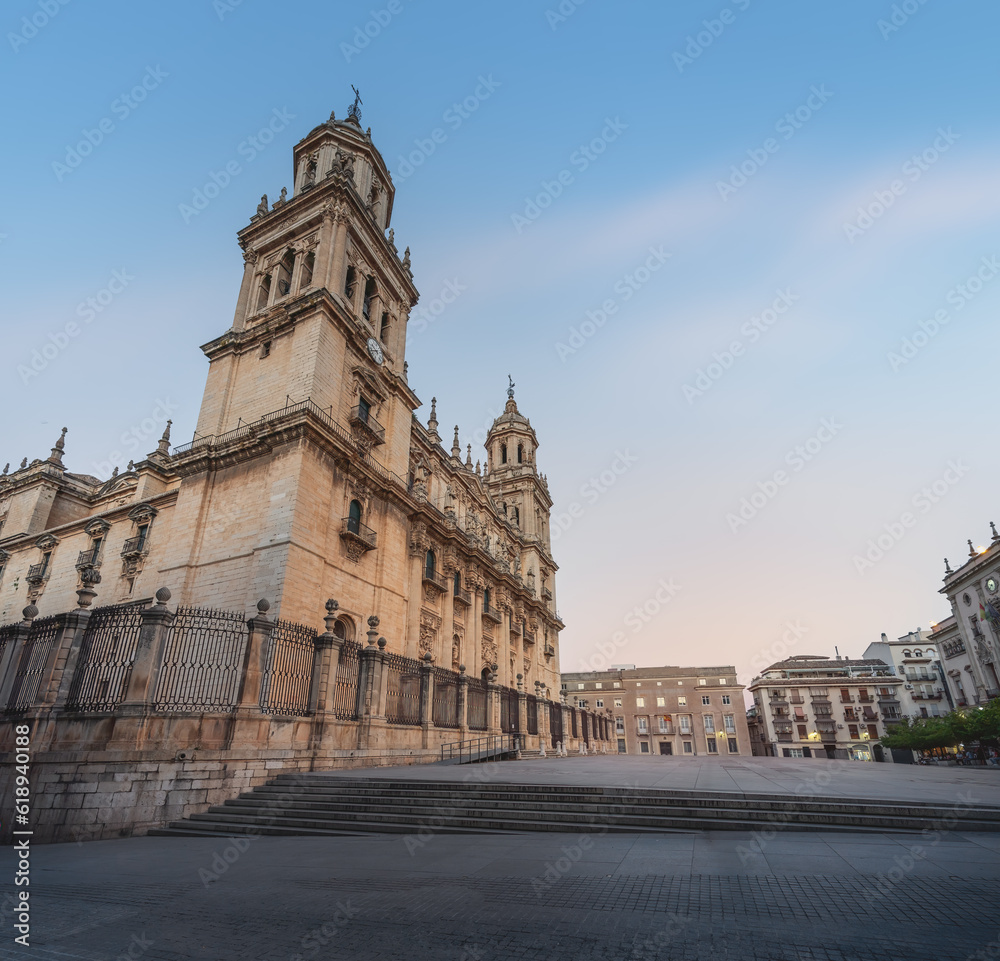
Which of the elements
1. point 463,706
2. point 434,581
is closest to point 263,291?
point 434,581

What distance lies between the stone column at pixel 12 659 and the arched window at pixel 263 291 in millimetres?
18343

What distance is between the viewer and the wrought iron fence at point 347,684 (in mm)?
13906

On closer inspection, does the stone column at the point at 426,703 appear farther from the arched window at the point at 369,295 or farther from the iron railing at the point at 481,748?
the arched window at the point at 369,295

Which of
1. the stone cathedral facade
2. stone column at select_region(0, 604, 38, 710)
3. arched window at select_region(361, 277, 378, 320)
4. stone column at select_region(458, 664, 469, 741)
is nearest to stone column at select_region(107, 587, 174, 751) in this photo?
stone column at select_region(0, 604, 38, 710)

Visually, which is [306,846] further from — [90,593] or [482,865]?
[90,593]

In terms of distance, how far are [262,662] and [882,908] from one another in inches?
417

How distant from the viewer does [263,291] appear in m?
26.5

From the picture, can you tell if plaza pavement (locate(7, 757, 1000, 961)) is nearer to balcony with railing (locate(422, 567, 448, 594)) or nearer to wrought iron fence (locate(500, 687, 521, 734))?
Answer: wrought iron fence (locate(500, 687, 521, 734))

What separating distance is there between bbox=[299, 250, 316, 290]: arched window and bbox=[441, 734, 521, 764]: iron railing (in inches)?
785

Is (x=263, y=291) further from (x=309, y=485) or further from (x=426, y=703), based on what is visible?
(x=426, y=703)

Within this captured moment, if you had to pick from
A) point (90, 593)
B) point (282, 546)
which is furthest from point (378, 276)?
point (90, 593)

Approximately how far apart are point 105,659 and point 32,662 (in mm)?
1898

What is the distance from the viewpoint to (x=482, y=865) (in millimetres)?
5285

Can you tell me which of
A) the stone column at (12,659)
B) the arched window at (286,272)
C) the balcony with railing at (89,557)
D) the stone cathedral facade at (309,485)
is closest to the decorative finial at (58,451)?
the stone cathedral facade at (309,485)
